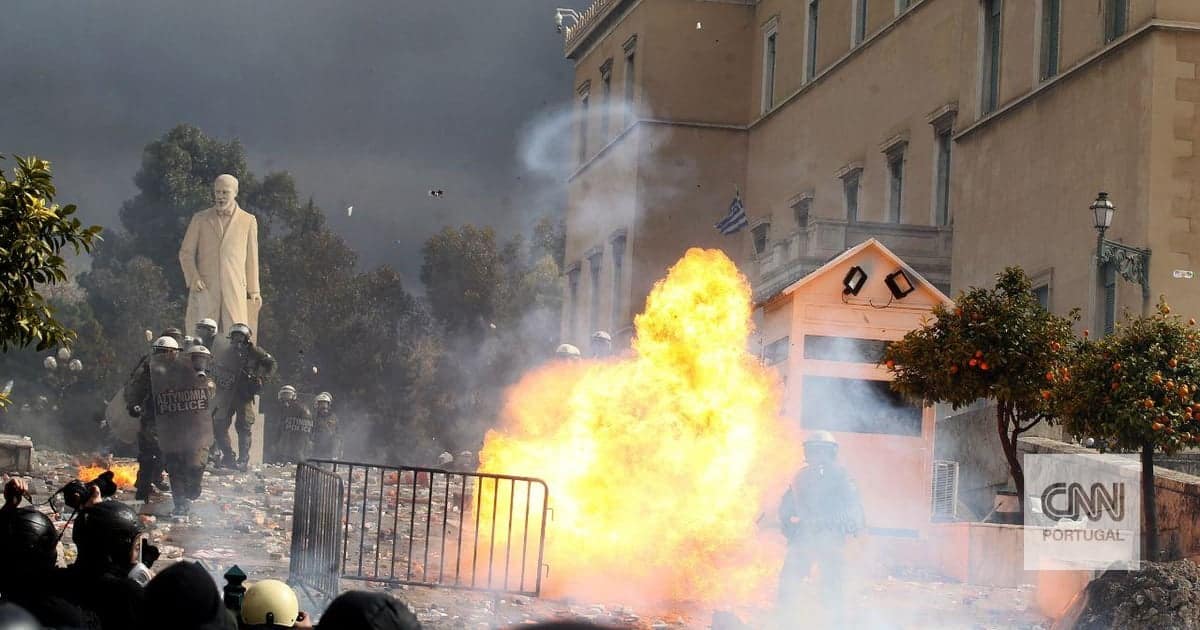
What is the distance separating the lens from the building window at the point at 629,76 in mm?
50656

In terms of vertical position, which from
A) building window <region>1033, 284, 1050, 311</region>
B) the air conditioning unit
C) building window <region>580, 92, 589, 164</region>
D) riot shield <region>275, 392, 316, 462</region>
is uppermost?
building window <region>580, 92, 589, 164</region>

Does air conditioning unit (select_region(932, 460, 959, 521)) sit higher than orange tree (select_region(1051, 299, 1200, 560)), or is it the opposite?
orange tree (select_region(1051, 299, 1200, 560))

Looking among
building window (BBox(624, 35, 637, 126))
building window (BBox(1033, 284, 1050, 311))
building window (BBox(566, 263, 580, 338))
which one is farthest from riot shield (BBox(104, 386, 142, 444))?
building window (BBox(566, 263, 580, 338))

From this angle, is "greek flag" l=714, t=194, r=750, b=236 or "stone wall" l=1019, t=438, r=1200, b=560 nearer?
"stone wall" l=1019, t=438, r=1200, b=560

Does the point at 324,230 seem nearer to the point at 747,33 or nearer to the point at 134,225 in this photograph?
the point at 134,225

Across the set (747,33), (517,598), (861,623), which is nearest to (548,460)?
(517,598)

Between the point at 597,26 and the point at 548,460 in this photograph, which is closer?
the point at 548,460

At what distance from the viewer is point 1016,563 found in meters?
18.1

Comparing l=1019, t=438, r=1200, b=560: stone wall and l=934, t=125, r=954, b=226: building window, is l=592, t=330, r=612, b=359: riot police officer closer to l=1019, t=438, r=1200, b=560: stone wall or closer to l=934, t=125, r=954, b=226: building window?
l=1019, t=438, r=1200, b=560: stone wall

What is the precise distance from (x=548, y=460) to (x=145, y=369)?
173 inches

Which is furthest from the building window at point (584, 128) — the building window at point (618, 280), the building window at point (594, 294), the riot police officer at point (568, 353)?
the riot police officer at point (568, 353)

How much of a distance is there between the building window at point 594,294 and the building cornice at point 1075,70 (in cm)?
1980

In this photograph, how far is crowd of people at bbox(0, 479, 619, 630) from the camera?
433 cm

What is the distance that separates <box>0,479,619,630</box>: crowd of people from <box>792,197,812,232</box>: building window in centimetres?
3691
